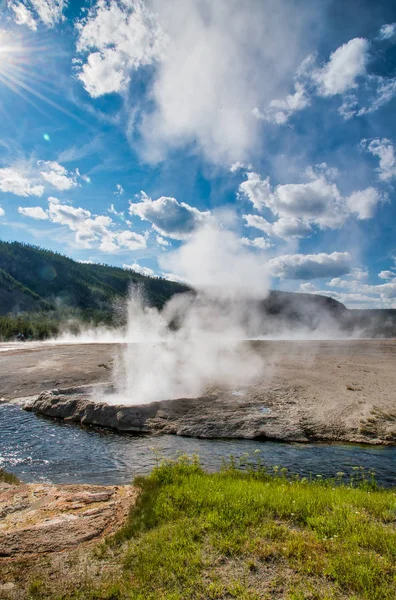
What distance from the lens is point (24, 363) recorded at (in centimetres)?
2561

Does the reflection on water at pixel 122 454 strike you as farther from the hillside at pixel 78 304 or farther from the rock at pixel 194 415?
the hillside at pixel 78 304

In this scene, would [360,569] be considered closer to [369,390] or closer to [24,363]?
[369,390]

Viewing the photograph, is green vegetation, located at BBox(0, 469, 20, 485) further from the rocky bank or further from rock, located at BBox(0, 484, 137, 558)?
the rocky bank

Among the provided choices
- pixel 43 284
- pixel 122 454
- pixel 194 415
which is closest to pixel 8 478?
pixel 122 454

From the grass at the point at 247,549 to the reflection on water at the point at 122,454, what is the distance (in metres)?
2.94

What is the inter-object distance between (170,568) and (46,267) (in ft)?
533

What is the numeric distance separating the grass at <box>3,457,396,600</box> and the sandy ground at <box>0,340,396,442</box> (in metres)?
7.36

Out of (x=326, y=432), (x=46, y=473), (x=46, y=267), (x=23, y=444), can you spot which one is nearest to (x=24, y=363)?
(x=23, y=444)

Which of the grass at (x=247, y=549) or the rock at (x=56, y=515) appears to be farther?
the rock at (x=56, y=515)

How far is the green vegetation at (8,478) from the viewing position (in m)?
8.67

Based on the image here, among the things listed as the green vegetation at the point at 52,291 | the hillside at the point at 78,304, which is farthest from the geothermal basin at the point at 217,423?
the green vegetation at the point at 52,291

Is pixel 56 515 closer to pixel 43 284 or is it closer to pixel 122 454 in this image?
pixel 122 454

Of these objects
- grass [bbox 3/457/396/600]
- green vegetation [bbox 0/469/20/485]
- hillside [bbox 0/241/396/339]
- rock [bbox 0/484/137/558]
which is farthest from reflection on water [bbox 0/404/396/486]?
hillside [bbox 0/241/396/339]

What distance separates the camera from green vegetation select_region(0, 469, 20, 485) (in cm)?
867
